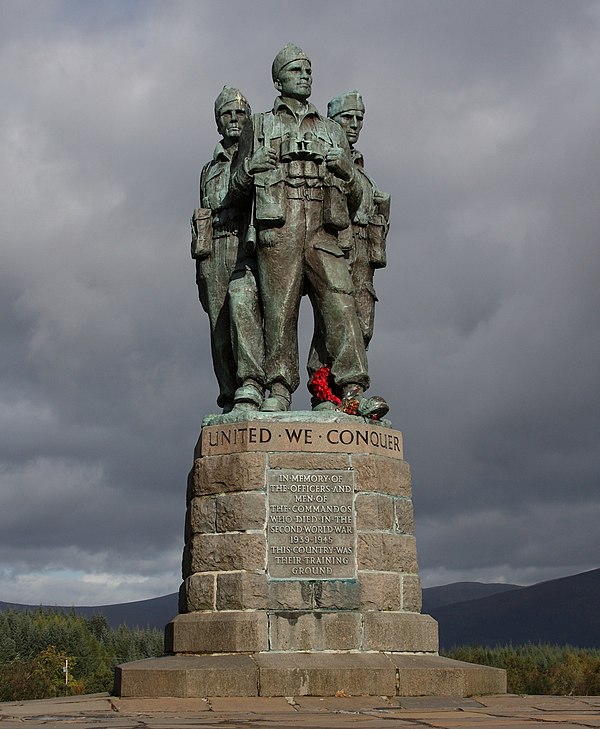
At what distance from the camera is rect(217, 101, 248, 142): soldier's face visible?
42.5ft

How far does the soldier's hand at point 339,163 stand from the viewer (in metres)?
11.7

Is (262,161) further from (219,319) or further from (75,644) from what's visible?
(75,644)

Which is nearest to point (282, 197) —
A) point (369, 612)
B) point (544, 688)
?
point (369, 612)

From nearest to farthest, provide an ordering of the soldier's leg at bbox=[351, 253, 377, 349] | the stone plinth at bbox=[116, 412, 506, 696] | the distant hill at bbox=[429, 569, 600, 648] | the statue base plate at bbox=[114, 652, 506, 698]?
1. the statue base plate at bbox=[114, 652, 506, 698]
2. the stone plinth at bbox=[116, 412, 506, 696]
3. the soldier's leg at bbox=[351, 253, 377, 349]
4. the distant hill at bbox=[429, 569, 600, 648]

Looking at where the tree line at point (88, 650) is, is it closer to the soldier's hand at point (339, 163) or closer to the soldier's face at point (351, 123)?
the soldier's face at point (351, 123)

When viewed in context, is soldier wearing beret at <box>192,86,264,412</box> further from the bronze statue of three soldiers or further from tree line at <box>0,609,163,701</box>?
tree line at <box>0,609,163,701</box>

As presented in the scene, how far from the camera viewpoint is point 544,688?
72.0 feet

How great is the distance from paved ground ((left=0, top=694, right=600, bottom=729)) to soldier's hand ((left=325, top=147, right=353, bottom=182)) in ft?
17.5

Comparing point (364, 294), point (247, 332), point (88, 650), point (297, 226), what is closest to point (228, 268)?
point (247, 332)

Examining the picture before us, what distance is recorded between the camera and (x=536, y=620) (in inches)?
7328

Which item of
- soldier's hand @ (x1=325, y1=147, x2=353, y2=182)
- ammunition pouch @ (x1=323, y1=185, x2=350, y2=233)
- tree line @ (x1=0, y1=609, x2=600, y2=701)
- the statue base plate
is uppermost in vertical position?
soldier's hand @ (x1=325, y1=147, x2=353, y2=182)

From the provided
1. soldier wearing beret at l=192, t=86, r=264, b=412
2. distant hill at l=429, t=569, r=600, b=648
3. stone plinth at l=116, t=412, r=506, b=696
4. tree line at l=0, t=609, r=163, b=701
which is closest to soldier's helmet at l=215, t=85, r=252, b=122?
soldier wearing beret at l=192, t=86, r=264, b=412

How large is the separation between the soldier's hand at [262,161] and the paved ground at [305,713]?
5.33 metres

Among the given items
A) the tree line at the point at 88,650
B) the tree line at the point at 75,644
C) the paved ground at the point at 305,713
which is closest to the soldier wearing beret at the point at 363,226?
the paved ground at the point at 305,713
